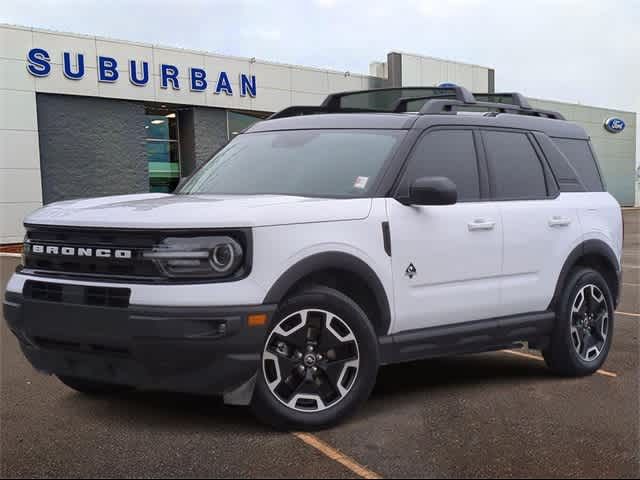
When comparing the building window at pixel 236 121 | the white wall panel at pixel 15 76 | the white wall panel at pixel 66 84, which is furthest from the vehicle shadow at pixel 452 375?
the building window at pixel 236 121

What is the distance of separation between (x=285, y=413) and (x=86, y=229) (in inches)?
57.7

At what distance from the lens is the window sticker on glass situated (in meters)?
4.99

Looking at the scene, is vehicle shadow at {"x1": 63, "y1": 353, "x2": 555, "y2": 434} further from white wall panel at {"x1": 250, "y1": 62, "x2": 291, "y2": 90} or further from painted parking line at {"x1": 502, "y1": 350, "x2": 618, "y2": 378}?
white wall panel at {"x1": 250, "y1": 62, "x2": 291, "y2": 90}

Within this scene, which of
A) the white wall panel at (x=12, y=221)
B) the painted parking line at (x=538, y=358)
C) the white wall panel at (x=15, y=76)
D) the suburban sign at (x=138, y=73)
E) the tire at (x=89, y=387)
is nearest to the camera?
the tire at (x=89, y=387)

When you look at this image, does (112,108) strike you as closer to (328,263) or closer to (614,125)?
(328,263)

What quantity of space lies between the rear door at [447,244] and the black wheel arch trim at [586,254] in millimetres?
756

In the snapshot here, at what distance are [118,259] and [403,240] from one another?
171 cm

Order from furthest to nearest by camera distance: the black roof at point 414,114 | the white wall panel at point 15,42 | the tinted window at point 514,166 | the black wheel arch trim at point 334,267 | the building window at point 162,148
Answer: the building window at point 162,148
the white wall panel at point 15,42
the tinted window at point 514,166
the black roof at point 414,114
the black wheel arch trim at point 334,267

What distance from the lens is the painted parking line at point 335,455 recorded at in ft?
12.6

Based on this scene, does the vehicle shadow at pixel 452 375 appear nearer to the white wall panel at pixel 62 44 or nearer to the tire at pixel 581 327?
the tire at pixel 581 327

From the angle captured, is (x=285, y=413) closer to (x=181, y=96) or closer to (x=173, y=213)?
(x=173, y=213)

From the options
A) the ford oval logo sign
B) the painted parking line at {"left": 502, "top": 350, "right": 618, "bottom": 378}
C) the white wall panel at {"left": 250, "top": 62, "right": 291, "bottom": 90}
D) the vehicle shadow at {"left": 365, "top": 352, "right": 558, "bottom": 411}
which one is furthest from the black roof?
the ford oval logo sign

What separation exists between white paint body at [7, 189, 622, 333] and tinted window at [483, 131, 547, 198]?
12 cm

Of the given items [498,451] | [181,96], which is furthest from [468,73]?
[498,451]
